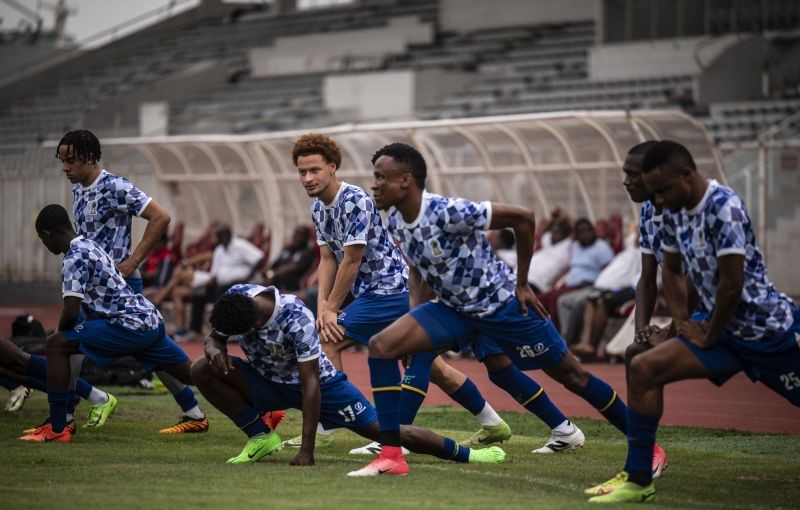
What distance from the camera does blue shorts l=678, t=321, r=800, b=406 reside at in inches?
276

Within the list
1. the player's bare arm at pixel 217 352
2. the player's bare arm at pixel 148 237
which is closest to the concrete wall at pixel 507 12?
the player's bare arm at pixel 148 237

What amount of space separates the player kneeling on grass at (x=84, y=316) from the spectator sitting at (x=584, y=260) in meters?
8.44

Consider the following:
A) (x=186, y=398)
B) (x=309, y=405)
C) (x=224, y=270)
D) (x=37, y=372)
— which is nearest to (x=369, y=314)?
(x=309, y=405)

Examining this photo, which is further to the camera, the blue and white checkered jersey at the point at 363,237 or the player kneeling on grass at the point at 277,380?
the blue and white checkered jersey at the point at 363,237

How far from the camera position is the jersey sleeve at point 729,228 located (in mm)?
6727

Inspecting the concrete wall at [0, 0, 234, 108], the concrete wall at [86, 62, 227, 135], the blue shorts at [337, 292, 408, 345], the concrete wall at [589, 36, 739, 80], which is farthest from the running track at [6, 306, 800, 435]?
the concrete wall at [0, 0, 234, 108]

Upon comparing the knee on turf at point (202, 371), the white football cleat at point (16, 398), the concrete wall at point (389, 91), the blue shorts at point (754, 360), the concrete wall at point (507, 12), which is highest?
Answer: the concrete wall at point (507, 12)

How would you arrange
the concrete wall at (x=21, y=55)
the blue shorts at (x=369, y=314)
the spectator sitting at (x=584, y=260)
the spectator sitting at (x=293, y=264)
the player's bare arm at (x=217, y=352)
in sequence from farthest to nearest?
the concrete wall at (x=21, y=55), the spectator sitting at (x=293, y=264), the spectator sitting at (x=584, y=260), the blue shorts at (x=369, y=314), the player's bare arm at (x=217, y=352)

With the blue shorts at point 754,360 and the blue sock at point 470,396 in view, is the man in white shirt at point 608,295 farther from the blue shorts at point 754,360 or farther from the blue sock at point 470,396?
the blue shorts at point 754,360

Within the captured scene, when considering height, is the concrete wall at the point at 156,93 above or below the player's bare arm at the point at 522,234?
above

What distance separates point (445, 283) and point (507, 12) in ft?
91.6

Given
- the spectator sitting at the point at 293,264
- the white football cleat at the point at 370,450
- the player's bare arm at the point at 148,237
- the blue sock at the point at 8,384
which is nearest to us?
the white football cleat at the point at 370,450

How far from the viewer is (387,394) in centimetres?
770

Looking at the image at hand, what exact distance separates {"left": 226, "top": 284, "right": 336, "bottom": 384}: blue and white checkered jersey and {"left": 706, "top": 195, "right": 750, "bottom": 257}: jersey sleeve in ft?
8.01
